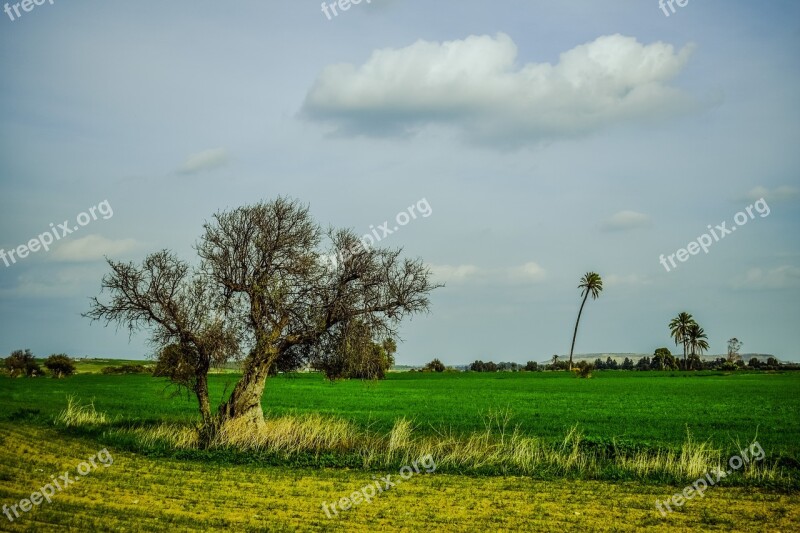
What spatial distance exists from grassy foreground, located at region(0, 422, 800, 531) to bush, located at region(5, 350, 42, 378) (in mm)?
80666

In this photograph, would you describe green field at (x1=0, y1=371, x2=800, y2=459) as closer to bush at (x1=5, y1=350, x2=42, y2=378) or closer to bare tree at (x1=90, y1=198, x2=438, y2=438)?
bare tree at (x1=90, y1=198, x2=438, y2=438)

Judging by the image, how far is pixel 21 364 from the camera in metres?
87.4

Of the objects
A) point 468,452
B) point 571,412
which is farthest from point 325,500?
point 571,412

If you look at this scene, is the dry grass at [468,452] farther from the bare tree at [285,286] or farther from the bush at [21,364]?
the bush at [21,364]

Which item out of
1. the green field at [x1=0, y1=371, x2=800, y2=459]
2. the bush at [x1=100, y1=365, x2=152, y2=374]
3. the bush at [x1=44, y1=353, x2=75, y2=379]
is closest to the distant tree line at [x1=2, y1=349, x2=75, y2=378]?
the bush at [x1=44, y1=353, x2=75, y2=379]

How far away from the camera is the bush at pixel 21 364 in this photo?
87188mm

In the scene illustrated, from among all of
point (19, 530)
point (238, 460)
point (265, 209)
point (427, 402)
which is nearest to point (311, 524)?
point (19, 530)

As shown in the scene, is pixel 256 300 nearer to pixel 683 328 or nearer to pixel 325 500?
pixel 325 500

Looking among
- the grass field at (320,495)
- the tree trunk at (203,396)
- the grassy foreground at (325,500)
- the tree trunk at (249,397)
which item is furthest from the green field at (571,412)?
the grassy foreground at (325,500)

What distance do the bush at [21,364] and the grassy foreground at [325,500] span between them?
8067 cm

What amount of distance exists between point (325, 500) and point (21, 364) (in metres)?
89.9

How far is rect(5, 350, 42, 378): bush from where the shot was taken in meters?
87.2

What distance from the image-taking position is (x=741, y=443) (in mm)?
24906

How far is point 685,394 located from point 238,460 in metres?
46.9
